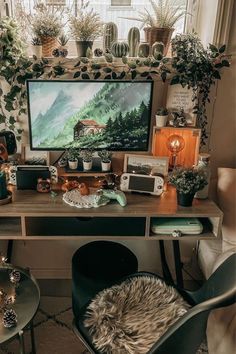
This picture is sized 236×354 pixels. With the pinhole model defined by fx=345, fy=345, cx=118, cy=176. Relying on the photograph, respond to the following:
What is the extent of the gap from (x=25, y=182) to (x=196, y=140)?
0.92 metres

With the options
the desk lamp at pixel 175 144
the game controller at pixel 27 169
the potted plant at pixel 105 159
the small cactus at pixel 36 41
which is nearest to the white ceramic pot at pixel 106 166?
the potted plant at pixel 105 159

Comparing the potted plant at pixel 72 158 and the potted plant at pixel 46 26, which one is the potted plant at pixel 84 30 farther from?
the potted plant at pixel 72 158

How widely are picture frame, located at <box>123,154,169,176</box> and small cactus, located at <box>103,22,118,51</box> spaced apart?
23.4 inches

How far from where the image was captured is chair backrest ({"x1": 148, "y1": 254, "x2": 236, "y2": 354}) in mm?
1021

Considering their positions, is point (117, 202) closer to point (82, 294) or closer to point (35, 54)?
point (82, 294)

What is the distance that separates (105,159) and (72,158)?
17cm

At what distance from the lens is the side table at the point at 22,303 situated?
132cm

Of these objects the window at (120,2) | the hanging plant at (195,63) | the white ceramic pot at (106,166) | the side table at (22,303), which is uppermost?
the window at (120,2)

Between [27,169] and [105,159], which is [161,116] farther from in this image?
[27,169]

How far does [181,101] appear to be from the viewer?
1824mm

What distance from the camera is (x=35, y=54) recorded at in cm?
178

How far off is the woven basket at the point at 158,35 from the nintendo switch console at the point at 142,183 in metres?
0.69

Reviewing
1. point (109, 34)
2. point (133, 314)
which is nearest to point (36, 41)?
point (109, 34)

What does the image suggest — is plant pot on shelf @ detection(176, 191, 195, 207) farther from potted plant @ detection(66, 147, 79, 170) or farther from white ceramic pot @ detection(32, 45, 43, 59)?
white ceramic pot @ detection(32, 45, 43, 59)
